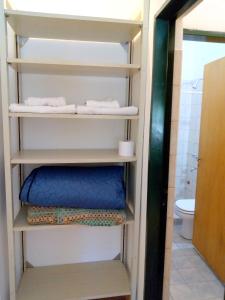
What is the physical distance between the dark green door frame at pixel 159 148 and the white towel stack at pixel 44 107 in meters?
0.52

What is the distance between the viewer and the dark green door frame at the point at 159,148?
4.52ft

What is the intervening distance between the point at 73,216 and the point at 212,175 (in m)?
1.27

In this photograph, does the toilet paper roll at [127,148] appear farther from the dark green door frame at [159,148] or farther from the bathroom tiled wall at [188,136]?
the bathroom tiled wall at [188,136]

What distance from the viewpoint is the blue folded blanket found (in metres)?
1.30

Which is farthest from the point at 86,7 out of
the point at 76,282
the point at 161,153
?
the point at 76,282

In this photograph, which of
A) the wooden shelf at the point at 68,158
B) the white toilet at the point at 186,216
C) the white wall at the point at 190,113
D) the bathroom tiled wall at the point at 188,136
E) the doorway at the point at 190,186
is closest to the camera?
the wooden shelf at the point at 68,158

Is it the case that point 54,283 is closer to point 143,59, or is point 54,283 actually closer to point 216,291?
point 216,291

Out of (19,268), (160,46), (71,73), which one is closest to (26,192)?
(19,268)

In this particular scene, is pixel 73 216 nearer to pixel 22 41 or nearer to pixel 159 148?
pixel 159 148

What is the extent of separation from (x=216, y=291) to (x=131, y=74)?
160cm

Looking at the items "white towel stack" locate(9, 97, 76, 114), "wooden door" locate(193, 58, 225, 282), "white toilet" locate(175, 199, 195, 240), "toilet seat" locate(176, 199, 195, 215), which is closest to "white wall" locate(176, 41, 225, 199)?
"toilet seat" locate(176, 199, 195, 215)

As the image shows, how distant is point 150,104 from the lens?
1.44 meters

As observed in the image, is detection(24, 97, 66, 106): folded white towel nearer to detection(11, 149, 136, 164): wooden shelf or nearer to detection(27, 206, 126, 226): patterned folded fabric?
detection(11, 149, 136, 164): wooden shelf

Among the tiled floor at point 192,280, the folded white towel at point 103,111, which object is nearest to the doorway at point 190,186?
the tiled floor at point 192,280
